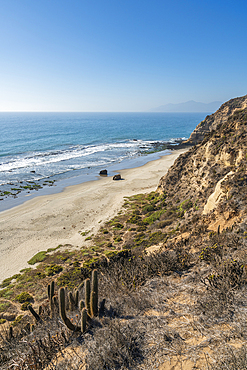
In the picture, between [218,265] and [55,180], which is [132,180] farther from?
[218,265]

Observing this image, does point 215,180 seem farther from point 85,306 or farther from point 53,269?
point 85,306

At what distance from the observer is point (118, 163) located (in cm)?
5281

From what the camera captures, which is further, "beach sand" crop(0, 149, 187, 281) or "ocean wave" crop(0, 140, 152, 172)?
"ocean wave" crop(0, 140, 152, 172)

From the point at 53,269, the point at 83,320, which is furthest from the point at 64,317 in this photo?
the point at 53,269

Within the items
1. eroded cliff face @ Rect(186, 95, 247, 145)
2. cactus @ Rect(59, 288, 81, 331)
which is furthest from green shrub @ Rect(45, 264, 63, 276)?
eroded cliff face @ Rect(186, 95, 247, 145)

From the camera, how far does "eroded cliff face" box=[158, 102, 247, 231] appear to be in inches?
467

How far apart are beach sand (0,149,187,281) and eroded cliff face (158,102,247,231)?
8116 mm

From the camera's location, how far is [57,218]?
23203 millimetres

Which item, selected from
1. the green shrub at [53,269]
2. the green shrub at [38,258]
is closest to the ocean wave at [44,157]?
the green shrub at [38,258]

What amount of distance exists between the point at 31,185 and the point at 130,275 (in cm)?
3402

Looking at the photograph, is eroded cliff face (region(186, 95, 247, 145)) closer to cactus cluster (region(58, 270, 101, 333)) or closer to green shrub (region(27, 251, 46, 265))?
green shrub (region(27, 251, 46, 265))

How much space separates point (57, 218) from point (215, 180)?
677 inches

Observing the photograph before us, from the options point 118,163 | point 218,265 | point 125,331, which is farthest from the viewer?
point 118,163

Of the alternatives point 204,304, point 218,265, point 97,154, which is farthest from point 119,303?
point 97,154
